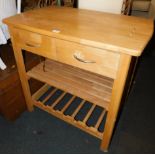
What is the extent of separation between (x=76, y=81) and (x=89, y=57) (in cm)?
35

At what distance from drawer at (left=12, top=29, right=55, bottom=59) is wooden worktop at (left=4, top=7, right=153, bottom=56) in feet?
0.15

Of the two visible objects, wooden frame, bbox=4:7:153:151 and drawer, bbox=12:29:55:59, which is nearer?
wooden frame, bbox=4:7:153:151

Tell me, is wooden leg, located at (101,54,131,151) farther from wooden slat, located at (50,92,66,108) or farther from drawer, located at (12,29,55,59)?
wooden slat, located at (50,92,66,108)

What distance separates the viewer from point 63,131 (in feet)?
3.99

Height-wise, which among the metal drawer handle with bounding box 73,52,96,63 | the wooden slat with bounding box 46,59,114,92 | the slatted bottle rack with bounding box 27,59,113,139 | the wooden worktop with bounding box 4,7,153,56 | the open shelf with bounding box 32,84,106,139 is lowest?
the open shelf with bounding box 32,84,106,139

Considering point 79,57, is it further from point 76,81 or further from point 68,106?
point 68,106

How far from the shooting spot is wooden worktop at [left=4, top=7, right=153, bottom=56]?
0.67 m

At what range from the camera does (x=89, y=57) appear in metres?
0.75

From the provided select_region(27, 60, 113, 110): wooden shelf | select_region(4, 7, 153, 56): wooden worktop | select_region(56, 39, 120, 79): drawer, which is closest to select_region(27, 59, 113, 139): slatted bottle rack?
select_region(27, 60, 113, 110): wooden shelf

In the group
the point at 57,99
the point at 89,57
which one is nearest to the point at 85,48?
the point at 89,57

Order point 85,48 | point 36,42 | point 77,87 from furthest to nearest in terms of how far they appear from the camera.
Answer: point 77,87 < point 36,42 < point 85,48

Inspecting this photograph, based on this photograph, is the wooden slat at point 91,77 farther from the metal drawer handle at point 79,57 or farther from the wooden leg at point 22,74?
the metal drawer handle at point 79,57

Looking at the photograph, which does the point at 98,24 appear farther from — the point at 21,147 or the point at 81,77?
the point at 21,147

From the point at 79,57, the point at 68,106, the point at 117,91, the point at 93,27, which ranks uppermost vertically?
the point at 93,27
